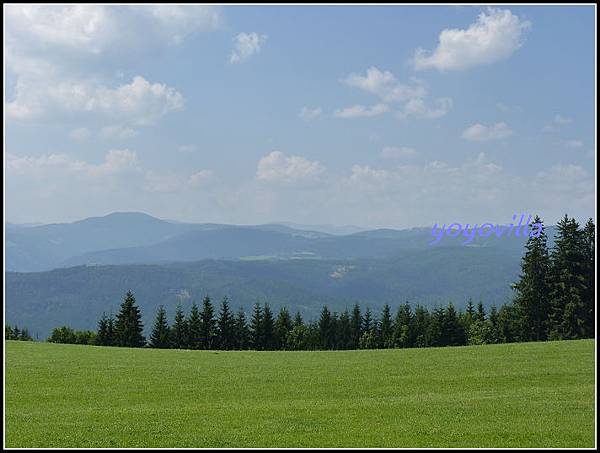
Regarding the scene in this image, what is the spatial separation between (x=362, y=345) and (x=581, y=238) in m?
33.8

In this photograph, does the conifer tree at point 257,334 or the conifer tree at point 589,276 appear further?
the conifer tree at point 257,334

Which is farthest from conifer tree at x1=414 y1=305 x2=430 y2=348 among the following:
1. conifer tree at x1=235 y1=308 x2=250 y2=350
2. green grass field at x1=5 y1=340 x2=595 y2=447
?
green grass field at x1=5 y1=340 x2=595 y2=447

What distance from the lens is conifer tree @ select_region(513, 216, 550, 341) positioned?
57875 millimetres

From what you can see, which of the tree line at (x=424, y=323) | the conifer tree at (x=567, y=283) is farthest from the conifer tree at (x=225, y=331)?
the conifer tree at (x=567, y=283)

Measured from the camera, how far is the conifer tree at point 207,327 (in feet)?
235

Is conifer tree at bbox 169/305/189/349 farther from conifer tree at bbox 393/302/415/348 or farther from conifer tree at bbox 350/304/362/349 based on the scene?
conifer tree at bbox 393/302/415/348

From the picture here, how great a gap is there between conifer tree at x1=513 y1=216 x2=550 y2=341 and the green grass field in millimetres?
26064

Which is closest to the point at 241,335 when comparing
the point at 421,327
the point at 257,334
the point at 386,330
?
the point at 257,334

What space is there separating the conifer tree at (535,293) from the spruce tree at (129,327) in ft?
142

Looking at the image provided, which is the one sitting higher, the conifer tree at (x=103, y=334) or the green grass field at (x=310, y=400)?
the green grass field at (x=310, y=400)

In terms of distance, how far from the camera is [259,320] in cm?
7450

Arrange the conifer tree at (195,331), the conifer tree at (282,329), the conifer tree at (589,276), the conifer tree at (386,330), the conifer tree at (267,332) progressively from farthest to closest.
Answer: the conifer tree at (386,330), the conifer tree at (282,329), the conifer tree at (267,332), the conifer tree at (195,331), the conifer tree at (589,276)

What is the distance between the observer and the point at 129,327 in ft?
232

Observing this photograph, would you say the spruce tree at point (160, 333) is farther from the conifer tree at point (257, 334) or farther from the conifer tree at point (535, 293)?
the conifer tree at point (535, 293)
